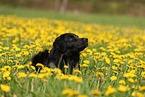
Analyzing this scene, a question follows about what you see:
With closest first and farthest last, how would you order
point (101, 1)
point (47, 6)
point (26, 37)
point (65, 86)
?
point (65, 86), point (26, 37), point (47, 6), point (101, 1)

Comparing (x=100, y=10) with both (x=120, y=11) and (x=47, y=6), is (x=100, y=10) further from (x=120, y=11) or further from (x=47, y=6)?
(x=47, y=6)

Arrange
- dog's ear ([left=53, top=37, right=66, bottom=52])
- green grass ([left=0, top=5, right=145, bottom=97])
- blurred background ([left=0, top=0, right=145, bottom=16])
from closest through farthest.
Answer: green grass ([left=0, top=5, right=145, bottom=97]) → dog's ear ([left=53, top=37, right=66, bottom=52]) → blurred background ([left=0, top=0, right=145, bottom=16])

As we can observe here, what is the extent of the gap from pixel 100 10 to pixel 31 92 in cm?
4253

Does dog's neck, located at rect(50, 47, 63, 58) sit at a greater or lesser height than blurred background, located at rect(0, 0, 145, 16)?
lesser

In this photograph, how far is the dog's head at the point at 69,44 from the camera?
9.08 feet

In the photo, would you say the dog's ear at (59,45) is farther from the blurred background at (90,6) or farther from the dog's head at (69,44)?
the blurred background at (90,6)

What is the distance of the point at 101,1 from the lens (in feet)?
149

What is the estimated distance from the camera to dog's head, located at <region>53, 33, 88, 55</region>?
109 inches

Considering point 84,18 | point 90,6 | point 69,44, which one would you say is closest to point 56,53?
point 69,44

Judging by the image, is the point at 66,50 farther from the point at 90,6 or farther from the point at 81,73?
the point at 90,6

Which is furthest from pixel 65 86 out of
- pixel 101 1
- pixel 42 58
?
pixel 101 1

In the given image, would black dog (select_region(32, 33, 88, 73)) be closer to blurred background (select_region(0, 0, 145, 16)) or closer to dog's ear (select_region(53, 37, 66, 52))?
dog's ear (select_region(53, 37, 66, 52))

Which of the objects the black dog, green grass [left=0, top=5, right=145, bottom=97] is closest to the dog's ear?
the black dog

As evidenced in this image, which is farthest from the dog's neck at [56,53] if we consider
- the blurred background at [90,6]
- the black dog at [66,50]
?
the blurred background at [90,6]
